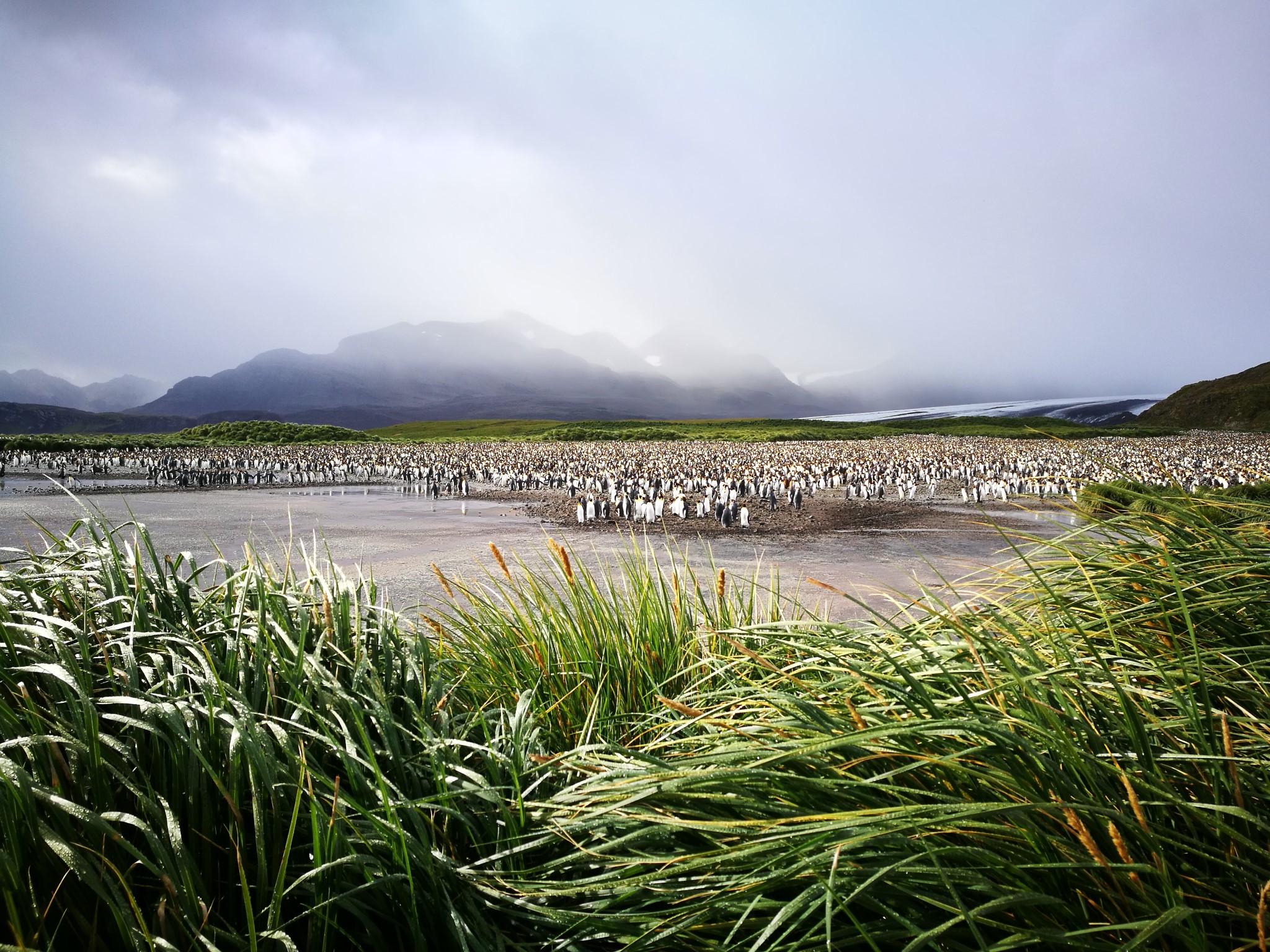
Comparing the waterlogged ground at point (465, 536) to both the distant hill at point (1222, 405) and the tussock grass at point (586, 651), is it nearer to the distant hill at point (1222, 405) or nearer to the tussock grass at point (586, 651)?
the tussock grass at point (586, 651)

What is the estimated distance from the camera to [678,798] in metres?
1.72

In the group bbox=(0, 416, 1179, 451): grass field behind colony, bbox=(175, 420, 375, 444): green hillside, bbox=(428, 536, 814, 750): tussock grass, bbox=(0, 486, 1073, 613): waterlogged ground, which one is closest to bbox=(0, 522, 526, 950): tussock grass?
bbox=(428, 536, 814, 750): tussock grass

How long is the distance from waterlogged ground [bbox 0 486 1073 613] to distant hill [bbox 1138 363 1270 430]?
93284 mm

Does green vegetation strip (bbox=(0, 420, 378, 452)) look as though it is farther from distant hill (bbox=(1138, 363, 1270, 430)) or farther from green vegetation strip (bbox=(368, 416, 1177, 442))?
distant hill (bbox=(1138, 363, 1270, 430))

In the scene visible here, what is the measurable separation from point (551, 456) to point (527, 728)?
4253 cm

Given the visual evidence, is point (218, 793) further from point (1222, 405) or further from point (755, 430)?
point (1222, 405)

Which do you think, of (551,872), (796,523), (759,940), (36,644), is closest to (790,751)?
(759,940)

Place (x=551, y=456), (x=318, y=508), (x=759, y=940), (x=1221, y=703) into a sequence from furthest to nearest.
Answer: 1. (x=551, y=456)
2. (x=318, y=508)
3. (x=1221, y=703)
4. (x=759, y=940)

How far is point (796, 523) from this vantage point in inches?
653

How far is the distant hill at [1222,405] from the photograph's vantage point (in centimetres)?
8525

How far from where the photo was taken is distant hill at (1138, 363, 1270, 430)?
85.2 meters

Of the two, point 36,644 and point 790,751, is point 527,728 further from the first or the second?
point 36,644

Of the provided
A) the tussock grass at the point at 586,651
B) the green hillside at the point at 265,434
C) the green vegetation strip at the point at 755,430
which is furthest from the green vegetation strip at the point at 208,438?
the tussock grass at the point at 586,651

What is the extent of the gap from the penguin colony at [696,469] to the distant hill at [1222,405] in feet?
123
